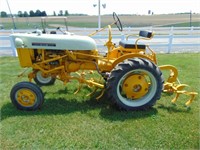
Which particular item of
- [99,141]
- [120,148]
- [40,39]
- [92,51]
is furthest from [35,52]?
[120,148]

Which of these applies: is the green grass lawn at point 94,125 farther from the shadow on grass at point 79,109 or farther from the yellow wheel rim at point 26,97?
the yellow wheel rim at point 26,97

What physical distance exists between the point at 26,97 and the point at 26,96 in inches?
0.7

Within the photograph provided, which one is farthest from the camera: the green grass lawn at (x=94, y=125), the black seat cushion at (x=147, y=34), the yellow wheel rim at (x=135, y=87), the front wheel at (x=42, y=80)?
the front wheel at (x=42, y=80)

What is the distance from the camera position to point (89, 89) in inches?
191

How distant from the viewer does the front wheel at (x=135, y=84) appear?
12.2ft

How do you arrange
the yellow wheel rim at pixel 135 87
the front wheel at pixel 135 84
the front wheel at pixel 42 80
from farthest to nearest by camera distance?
the front wheel at pixel 42 80 → the yellow wheel rim at pixel 135 87 → the front wheel at pixel 135 84

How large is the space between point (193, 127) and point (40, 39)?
9.06ft

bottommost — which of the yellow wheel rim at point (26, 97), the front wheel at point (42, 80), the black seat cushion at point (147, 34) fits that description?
the front wheel at point (42, 80)

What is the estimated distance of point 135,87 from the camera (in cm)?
397

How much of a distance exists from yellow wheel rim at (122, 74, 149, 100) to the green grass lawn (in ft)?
1.04

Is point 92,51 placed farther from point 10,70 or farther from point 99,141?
point 10,70

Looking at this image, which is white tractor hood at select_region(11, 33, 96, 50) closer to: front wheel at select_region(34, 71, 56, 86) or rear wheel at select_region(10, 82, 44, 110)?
rear wheel at select_region(10, 82, 44, 110)

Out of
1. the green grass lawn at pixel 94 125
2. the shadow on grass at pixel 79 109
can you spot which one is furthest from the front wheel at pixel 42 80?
Answer: the shadow on grass at pixel 79 109

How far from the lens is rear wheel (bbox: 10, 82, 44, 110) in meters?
3.75
